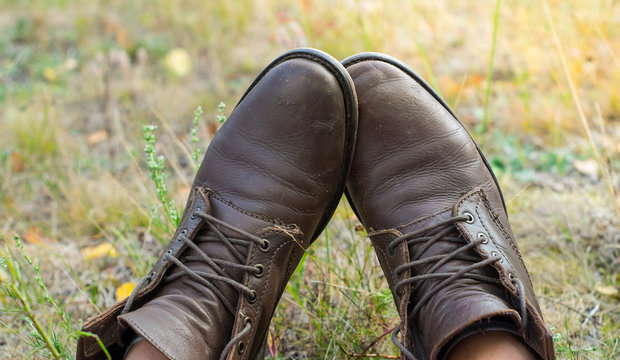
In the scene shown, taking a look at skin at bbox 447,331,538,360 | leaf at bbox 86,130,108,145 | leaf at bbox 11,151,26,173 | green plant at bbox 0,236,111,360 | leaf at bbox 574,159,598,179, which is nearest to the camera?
green plant at bbox 0,236,111,360

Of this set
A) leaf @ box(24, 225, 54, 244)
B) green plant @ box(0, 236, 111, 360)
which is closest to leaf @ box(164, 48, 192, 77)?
leaf @ box(24, 225, 54, 244)

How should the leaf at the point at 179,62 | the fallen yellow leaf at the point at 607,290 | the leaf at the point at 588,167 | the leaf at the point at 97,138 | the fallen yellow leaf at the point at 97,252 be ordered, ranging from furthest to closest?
the leaf at the point at 179,62
the leaf at the point at 97,138
the leaf at the point at 588,167
the fallen yellow leaf at the point at 97,252
the fallen yellow leaf at the point at 607,290

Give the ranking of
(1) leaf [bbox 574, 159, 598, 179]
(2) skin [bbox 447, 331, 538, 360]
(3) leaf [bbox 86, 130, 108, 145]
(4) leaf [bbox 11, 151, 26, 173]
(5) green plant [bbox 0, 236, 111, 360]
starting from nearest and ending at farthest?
(5) green plant [bbox 0, 236, 111, 360] → (2) skin [bbox 447, 331, 538, 360] → (1) leaf [bbox 574, 159, 598, 179] → (4) leaf [bbox 11, 151, 26, 173] → (3) leaf [bbox 86, 130, 108, 145]

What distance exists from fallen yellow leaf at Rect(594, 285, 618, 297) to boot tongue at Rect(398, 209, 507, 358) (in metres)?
0.46

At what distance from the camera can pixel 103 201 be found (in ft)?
6.93

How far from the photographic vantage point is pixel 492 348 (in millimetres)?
1063

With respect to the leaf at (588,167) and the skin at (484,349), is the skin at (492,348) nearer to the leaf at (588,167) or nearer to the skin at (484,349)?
the skin at (484,349)

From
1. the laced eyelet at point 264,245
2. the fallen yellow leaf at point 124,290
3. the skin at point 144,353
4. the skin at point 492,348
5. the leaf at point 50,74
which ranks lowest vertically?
the fallen yellow leaf at point 124,290

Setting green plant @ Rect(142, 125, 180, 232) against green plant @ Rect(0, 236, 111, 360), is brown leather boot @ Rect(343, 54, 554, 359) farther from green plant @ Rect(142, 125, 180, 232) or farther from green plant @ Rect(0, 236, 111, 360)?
green plant @ Rect(0, 236, 111, 360)

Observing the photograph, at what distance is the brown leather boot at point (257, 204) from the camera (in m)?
1.24

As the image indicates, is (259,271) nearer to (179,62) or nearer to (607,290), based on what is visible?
(607,290)

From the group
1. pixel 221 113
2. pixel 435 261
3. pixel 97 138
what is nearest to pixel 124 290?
pixel 221 113

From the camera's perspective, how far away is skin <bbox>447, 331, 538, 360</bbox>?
105 centimetres

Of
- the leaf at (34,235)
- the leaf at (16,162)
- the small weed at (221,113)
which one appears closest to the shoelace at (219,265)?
the small weed at (221,113)
